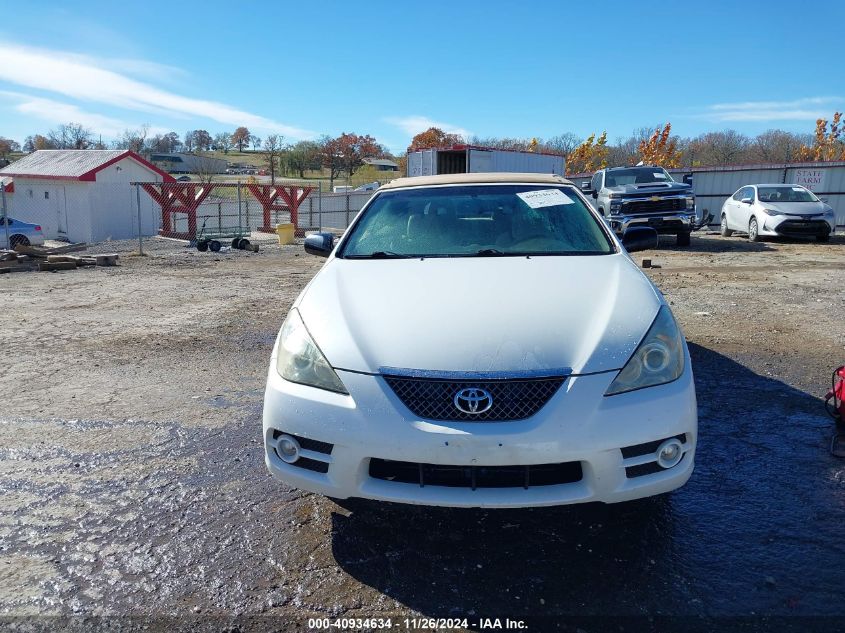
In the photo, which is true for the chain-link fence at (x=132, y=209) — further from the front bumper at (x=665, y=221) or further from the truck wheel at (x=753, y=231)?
the truck wheel at (x=753, y=231)

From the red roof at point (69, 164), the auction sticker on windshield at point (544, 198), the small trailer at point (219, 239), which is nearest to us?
the auction sticker on windshield at point (544, 198)

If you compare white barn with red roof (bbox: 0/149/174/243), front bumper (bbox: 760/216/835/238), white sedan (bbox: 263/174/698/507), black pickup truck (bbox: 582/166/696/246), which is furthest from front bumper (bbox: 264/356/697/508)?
white barn with red roof (bbox: 0/149/174/243)

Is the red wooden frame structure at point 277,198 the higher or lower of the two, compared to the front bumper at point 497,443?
higher

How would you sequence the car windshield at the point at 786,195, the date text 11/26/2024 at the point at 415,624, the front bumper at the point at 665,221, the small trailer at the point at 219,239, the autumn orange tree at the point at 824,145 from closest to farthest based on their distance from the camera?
the date text 11/26/2024 at the point at 415,624 < the front bumper at the point at 665,221 < the car windshield at the point at 786,195 < the small trailer at the point at 219,239 < the autumn orange tree at the point at 824,145

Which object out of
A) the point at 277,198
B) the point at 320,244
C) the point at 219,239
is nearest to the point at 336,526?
the point at 320,244

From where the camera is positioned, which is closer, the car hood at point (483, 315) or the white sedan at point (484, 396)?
the white sedan at point (484, 396)

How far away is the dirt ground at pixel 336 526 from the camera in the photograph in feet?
7.96

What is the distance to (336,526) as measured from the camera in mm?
2947

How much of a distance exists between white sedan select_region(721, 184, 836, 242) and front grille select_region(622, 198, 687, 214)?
2849mm

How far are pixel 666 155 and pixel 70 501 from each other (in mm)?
63815

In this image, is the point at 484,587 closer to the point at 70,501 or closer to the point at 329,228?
the point at 70,501

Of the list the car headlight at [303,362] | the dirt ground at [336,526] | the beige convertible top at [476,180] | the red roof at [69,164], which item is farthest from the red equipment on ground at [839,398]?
the red roof at [69,164]

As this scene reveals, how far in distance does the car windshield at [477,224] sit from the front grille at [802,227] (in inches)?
551

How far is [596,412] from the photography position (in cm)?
239
